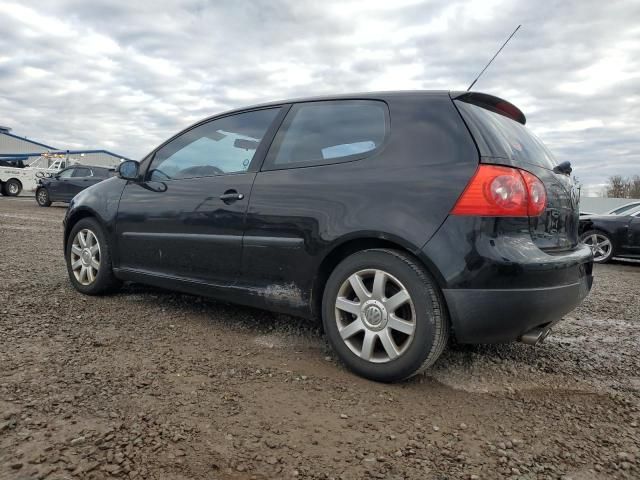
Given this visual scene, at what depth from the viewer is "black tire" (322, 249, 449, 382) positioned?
2.36 m

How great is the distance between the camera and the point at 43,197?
59.5ft

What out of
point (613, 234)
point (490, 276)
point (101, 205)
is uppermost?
point (101, 205)

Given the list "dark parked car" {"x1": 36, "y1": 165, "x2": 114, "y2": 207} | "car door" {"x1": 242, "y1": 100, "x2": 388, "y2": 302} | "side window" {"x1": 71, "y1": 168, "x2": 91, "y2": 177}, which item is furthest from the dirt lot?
"side window" {"x1": 71, "y1": 168, "x2": 91, "y2": 177}

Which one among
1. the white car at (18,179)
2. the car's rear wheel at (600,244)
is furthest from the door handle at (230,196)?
the white car at (18,179)

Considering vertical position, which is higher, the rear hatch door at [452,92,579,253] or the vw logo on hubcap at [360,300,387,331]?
the rear hatch door at [452,92,579,253]

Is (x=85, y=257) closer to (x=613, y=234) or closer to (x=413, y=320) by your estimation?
(x=413, y=320)

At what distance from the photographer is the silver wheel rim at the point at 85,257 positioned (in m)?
4.13

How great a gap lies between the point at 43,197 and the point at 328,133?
18335 millimetres

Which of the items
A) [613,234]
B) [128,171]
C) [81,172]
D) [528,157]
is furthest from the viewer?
[81,172]

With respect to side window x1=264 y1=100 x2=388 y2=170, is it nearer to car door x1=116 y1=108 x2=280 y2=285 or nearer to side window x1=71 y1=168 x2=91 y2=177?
car door x1=116 y1=108 x2=280 y2=285

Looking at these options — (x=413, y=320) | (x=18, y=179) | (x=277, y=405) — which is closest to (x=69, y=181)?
(x=18, y=179)

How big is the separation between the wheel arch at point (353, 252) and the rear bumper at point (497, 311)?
0.15m

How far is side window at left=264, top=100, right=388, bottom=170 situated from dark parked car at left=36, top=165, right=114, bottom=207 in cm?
1592

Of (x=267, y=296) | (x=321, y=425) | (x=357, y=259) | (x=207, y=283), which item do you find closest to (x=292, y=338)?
(x=267, y=296)
